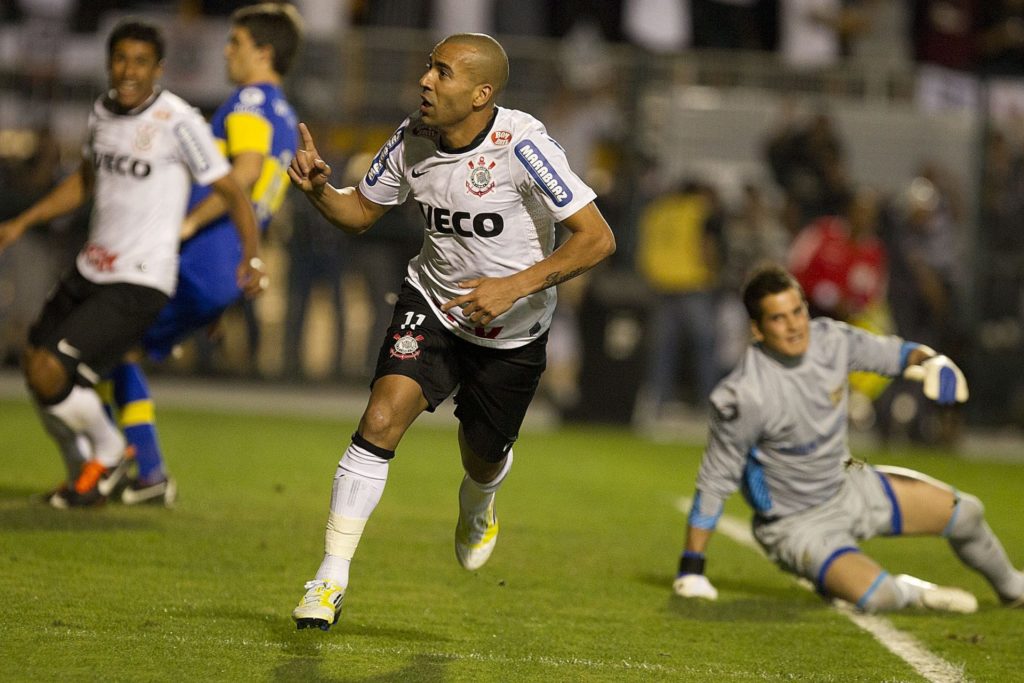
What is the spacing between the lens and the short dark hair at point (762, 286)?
6406 millimetres

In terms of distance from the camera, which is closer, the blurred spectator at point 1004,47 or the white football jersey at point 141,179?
the white football jersey at point 141,179

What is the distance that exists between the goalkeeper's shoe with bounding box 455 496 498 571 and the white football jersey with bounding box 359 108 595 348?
85 centimetres

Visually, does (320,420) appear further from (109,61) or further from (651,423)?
(109,61)

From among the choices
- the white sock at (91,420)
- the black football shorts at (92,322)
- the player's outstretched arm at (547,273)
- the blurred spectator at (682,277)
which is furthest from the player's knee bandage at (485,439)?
the blurred spectator at (682,277)

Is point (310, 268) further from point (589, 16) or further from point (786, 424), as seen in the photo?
point (786, 424)

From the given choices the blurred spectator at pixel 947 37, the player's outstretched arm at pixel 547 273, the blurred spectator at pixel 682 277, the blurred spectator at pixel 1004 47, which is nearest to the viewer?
the player's outstretched arm at pixel 547 273

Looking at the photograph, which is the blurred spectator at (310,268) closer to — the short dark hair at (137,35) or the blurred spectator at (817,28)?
the blurred spectator at (817,28)

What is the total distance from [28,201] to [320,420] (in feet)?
13.1

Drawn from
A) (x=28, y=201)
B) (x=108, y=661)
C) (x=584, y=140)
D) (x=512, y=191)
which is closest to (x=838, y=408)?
(x=512, y=191)

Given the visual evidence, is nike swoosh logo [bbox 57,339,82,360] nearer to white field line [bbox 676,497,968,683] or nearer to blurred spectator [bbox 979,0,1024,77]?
white field line [bbox 676,497,968,683]

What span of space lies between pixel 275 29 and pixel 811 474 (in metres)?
3.70

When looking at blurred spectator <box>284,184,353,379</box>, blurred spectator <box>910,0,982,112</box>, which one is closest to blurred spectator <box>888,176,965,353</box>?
blurred spectator <box>910,0,982,112</box>

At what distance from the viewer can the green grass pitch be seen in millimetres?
4809

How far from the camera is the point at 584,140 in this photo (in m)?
16.3
